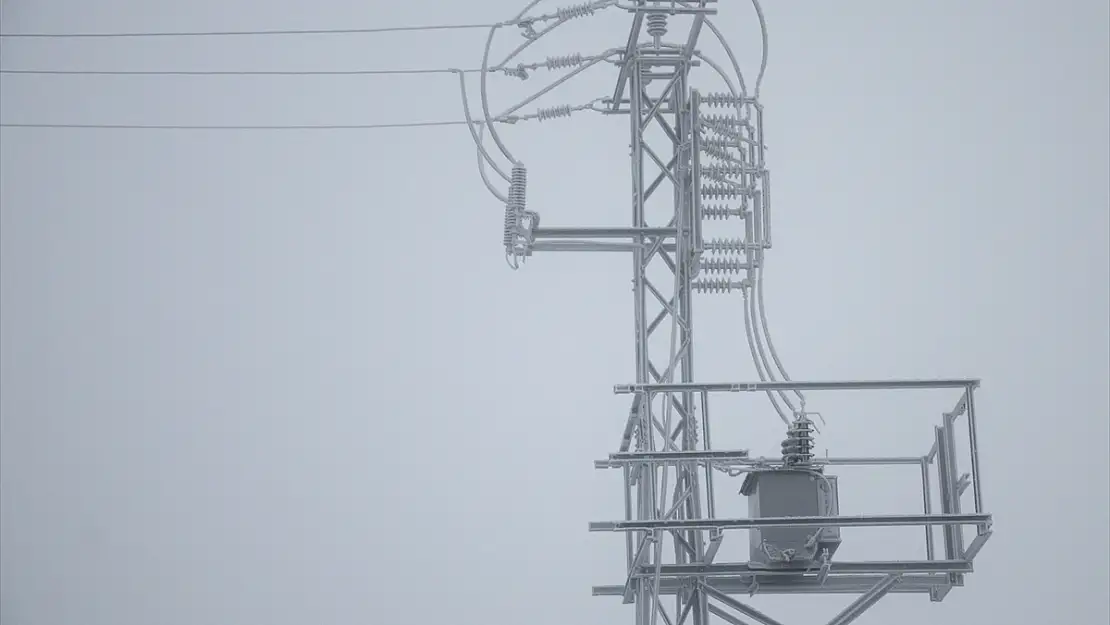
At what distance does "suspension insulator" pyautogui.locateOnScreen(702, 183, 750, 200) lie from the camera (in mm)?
13000

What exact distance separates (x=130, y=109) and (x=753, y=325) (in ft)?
38.8

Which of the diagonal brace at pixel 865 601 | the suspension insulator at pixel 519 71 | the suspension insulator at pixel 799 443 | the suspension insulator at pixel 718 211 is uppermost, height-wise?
the suspension insulator at pixel 519 71

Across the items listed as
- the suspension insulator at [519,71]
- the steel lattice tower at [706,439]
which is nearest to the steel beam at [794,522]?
the steel lattice tower at [706,439]

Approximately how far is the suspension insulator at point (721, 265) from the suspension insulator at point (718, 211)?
0.37m

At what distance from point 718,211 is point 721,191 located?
18 centimetres

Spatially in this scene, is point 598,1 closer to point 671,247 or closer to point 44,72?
point 671,247

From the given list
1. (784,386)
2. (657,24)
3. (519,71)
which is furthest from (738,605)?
(519,71)

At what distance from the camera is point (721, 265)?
13023 millimetres

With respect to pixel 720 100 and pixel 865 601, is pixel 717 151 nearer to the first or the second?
pixel 720 100

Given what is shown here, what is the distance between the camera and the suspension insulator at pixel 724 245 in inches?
511

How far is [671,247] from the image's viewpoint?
43.1 feet

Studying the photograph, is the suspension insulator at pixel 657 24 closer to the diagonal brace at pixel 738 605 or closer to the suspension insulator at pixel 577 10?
the suspension insulator at pixel 577 10

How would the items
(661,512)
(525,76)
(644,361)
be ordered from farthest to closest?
(525,76), (644,361), (661,512)

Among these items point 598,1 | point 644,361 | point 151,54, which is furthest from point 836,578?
point 151,54
